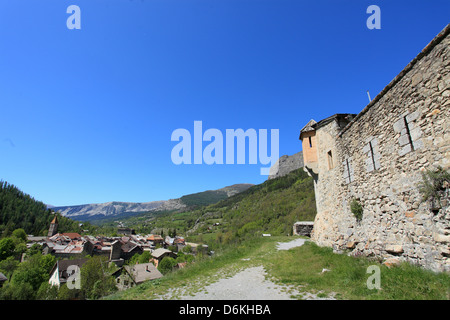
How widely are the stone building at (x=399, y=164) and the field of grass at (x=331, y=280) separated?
0.75 m

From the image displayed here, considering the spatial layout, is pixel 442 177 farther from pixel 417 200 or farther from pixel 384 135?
pixel 384 135

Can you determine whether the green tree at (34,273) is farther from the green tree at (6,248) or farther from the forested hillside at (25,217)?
the forested hillside at (25,217)

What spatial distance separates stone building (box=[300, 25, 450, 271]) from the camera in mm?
5344

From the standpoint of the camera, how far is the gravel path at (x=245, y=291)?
19.6 feet

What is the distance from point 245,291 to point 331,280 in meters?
2.90

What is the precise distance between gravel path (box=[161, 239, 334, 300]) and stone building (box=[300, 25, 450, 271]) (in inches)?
148

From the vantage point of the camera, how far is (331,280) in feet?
21.9

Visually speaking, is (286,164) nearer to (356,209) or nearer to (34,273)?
(34,273)

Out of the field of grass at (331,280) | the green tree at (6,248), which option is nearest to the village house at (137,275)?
the field of grass at (331,280)

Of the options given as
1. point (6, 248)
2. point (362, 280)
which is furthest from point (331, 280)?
point (6, 248)

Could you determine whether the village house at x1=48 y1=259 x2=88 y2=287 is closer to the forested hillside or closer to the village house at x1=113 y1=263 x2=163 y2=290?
the village house at x1=113 y1=263 x2=163 y2=290

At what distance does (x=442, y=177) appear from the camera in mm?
5199

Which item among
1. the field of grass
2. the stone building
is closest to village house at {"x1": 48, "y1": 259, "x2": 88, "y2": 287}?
the field of grass
